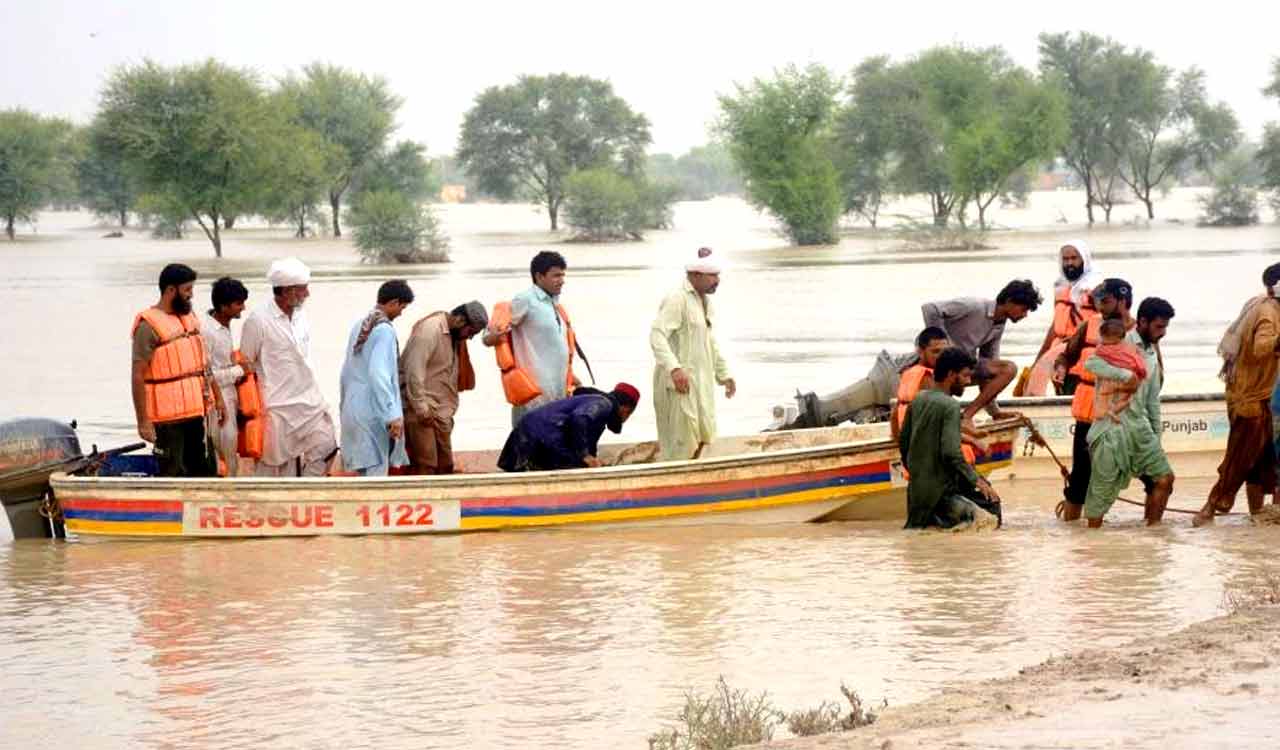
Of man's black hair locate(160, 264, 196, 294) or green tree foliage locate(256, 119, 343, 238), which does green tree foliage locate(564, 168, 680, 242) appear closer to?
green tree foliage locate(256, 119, 343, 238)

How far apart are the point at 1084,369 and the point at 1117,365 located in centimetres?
29

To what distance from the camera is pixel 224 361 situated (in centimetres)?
988

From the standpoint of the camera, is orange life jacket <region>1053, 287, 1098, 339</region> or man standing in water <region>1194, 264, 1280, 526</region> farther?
orange life jacket <region>1053, 287, 1098, 339</region>

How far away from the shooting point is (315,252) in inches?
2159

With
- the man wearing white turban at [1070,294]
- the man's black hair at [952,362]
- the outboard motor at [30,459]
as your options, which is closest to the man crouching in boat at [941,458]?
the man's black hair at [952,362]

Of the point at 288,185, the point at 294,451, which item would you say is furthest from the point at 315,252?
the point at 294,451

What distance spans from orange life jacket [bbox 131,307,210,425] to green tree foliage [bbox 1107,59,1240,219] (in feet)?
191

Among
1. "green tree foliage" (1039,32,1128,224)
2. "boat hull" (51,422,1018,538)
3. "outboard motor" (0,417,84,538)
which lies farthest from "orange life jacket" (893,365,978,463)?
"green tree foliage" (1039,32,1128,224)

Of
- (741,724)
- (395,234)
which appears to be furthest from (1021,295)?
(395,234)

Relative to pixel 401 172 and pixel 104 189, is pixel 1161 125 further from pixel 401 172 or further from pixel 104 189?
pixel 104 189

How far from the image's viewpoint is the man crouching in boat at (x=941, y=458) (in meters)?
9.09

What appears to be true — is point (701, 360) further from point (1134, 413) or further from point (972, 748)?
point (972, 748)

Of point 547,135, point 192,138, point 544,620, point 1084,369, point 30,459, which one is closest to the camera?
point 544,620

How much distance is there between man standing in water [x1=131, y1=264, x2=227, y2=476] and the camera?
9.61 meters
